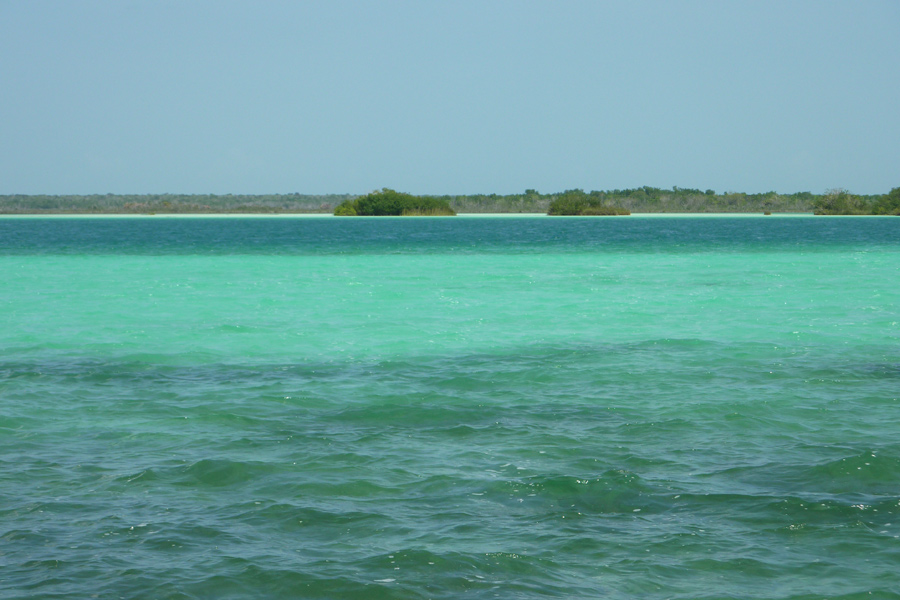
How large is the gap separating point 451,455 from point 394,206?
133 m

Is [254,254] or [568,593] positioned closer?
[568,593]

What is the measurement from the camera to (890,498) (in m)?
6.94

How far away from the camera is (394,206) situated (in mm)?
139625

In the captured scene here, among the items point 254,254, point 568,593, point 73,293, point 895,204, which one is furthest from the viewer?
point 895,204

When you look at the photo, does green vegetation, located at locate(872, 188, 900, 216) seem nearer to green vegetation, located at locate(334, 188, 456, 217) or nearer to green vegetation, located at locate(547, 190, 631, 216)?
green vegetation, located at locate(547, 190, 631, 216)

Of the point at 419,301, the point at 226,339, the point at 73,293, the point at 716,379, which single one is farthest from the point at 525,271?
the point at 716,379

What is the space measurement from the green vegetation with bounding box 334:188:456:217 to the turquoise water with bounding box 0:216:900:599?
121071mm

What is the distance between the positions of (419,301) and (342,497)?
1597 centimetres

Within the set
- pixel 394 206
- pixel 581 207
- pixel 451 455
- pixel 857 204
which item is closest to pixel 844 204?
pixel 857 204

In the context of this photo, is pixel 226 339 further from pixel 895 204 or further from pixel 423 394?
pixel 895 204

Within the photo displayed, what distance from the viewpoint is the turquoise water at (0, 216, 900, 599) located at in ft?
18.5

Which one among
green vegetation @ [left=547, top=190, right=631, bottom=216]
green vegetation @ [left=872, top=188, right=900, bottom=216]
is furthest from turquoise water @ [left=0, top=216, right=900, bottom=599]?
green vegetation @ [left=872, top=188, right=900, bottom=216]

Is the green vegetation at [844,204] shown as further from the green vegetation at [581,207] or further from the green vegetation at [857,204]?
the green vegetation at [581,207]

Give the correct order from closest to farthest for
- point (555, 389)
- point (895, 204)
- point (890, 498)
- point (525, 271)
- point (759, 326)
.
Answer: point (890, 498) → point (555, 389) → point (759, 326) → point (525, 271) → point (895, 204)
